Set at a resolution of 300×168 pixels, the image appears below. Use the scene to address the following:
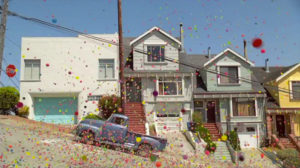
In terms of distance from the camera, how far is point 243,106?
2359cm

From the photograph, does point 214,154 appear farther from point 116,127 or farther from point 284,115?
point 284,115

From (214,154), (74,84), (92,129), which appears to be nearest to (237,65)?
(214,154)

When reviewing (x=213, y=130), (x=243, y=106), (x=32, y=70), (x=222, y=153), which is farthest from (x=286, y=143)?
(x=32, y=70)

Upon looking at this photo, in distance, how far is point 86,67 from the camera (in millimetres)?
21047

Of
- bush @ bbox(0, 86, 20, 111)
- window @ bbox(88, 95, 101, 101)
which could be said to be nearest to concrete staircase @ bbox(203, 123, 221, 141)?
window @ bbox(88, 95, 101, 101)

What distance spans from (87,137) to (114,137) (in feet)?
4.20

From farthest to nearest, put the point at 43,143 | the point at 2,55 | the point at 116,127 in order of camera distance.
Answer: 1. the point at 116,127
2. the point at 43,143
3. the point at 2,55

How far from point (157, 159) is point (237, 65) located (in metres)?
14.2

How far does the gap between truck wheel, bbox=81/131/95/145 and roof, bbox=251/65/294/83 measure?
18.8 meters

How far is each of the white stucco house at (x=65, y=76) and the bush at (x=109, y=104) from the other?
2.73ft

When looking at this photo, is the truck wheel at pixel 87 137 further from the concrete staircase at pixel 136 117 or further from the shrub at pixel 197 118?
the shrub at pixel 197 118

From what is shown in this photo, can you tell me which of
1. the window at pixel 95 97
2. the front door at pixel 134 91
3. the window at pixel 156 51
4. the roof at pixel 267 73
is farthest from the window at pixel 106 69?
the roof at pixel 267 73

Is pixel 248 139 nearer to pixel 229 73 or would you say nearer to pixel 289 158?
pixel 289 158

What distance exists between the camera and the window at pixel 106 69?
21391 mm
